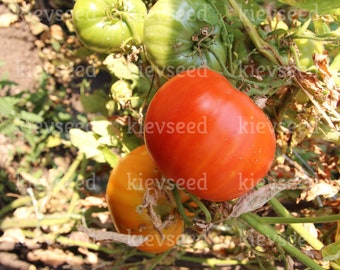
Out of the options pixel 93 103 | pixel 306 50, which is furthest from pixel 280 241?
pixel 93 103

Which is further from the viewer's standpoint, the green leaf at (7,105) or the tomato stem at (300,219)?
the green leaf at (7,105)

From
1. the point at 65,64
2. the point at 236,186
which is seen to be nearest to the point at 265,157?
the point at 236,186

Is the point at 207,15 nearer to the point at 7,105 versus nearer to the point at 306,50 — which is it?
the point at 306,50

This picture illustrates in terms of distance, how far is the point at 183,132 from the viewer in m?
0.81

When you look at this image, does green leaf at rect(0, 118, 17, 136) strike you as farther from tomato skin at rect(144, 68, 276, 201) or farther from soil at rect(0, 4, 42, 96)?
tomato skin at rect(144, 68, 276, 201)

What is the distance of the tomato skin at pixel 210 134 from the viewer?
2.60 feet

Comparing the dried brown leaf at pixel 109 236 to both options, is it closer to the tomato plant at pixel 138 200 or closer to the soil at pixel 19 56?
the tomato plant at pixel 138 200

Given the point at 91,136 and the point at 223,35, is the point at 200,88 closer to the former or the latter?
the point at 223,35

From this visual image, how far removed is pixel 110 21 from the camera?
1029 mm

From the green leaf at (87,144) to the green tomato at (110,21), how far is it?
386 mm

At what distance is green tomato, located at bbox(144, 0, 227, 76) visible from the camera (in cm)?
89

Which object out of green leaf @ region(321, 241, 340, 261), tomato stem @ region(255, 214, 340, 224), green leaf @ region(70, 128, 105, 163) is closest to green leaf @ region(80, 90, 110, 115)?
green leaf @ region(70, 128, 105, 163)

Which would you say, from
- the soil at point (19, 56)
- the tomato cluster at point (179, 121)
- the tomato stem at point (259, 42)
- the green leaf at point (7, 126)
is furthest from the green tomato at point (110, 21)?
the soil at point (19, 56)

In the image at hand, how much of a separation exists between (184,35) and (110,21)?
0.71 feet
